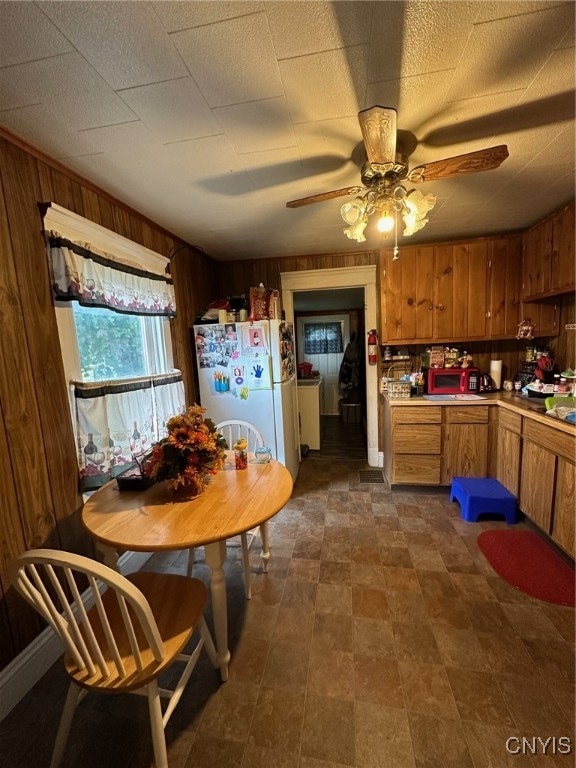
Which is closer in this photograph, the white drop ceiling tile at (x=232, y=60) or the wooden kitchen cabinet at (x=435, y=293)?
the white drop ceiling tile at (x=232, y=60)

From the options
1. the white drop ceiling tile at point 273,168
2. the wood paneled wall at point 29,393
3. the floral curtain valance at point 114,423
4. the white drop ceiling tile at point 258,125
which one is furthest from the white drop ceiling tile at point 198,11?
the floral curtain valance at point 114,423

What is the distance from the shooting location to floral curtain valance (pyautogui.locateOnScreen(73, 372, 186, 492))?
5.64 ft

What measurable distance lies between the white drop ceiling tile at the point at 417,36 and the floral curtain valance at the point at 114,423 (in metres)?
1.92

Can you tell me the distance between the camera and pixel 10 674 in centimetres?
130

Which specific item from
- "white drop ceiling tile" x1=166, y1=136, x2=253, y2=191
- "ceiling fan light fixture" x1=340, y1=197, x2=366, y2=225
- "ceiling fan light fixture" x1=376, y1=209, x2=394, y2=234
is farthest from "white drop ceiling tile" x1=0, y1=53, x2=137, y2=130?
"ceiling fan light fixture" x1=376, y1=209, x2=394, y2=234

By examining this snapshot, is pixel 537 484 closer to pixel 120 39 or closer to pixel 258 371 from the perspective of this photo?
pixel 258 371

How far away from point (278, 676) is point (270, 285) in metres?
3.17

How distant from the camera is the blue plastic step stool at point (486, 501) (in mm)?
2375

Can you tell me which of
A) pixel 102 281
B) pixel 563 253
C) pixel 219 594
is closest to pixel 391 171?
pixel 102 281

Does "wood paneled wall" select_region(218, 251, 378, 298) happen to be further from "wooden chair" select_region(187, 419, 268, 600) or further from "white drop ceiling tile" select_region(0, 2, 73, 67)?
"white drop ceiling tile" select_region(0, 2, 73, 67)

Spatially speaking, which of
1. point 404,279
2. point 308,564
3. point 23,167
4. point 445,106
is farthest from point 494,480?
point 23,167

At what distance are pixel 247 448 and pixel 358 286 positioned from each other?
213 cm

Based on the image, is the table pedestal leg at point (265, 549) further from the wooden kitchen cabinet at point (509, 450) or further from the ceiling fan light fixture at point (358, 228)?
the wooden kitchen cabinet at point (509, 450)

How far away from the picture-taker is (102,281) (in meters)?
1.80
